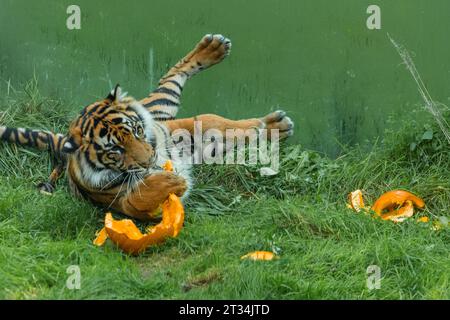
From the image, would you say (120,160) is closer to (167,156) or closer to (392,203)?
(167,156)

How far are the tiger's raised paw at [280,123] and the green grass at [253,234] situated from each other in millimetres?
166

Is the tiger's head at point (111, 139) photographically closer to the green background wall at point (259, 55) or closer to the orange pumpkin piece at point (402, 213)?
the green background wall at point (259, 55)

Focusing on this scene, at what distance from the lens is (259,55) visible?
7457mm

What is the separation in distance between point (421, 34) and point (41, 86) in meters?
3.64

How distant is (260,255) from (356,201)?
4.57ft

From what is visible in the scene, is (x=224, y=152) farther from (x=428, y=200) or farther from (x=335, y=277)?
(x=335, y=277)

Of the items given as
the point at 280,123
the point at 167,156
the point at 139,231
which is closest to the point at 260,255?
the point at 139,231

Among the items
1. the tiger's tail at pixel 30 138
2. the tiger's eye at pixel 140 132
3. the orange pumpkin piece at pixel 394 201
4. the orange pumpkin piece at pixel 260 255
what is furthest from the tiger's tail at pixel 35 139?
the orange pumpkin piece at pixel 394 201

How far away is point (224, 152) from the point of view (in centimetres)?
699

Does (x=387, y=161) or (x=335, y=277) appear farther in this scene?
(x=387, y=161)

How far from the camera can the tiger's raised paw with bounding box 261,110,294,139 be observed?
23.6 ft

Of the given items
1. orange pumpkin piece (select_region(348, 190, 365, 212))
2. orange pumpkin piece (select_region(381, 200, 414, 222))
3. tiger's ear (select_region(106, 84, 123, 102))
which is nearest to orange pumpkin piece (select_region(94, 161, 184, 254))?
tiger's ear (select_region(106, 84, 123, 102))

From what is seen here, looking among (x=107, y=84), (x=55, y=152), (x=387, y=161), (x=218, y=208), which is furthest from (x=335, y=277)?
(x=107, y=84)
